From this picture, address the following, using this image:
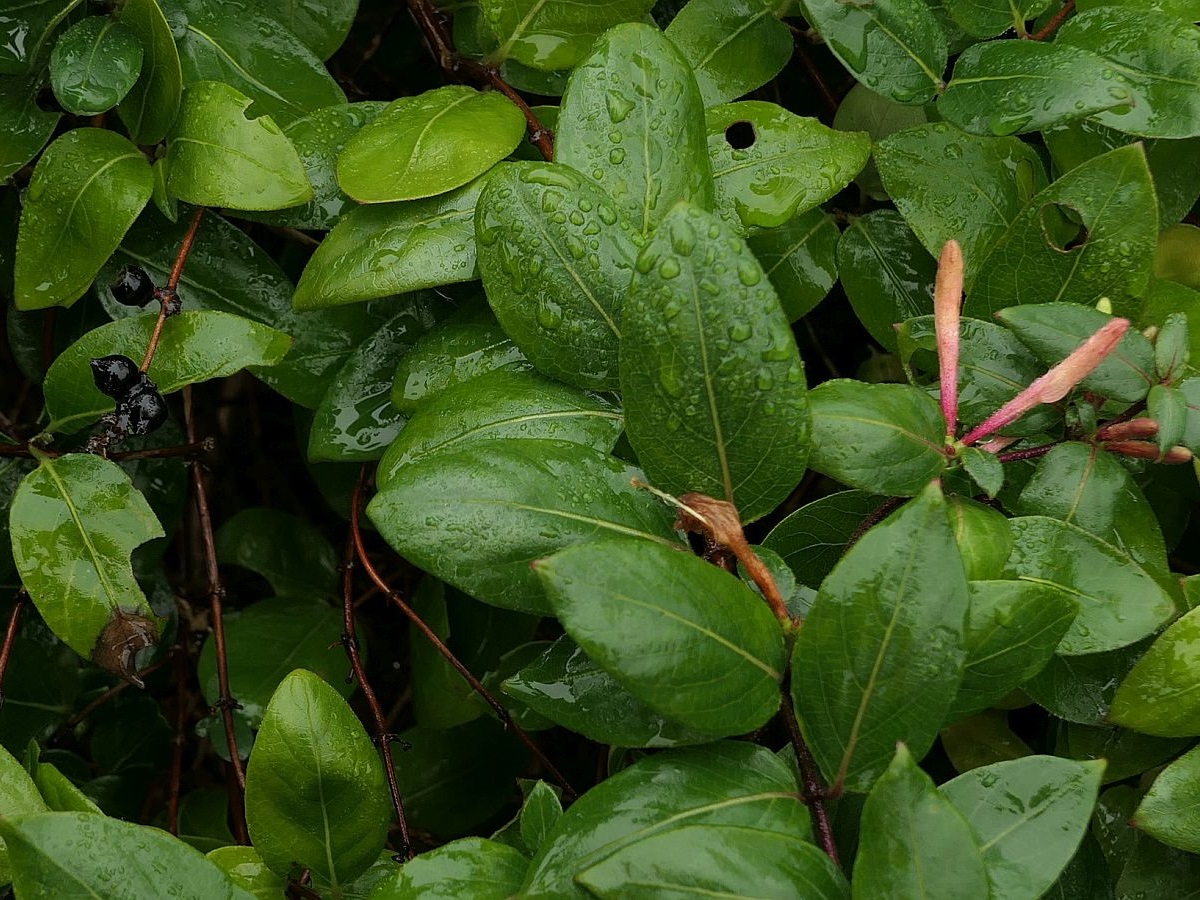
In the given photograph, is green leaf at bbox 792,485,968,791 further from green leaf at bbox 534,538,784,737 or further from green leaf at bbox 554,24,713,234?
green leaf at bbox 554,24,713,234

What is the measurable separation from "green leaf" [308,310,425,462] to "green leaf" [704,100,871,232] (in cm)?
30

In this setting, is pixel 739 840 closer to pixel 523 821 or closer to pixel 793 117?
pixel 523 821

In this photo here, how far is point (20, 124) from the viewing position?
93cm

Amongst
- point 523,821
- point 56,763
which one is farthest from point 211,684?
point 523,821

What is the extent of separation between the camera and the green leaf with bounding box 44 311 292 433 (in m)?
0.87

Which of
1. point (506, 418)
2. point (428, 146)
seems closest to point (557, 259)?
point (506, 418)

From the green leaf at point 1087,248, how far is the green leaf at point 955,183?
6 cm

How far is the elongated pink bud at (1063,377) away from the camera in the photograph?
0.66 metres

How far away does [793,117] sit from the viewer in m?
0.88

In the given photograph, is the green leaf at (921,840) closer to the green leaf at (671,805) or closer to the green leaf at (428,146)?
the green leaf at (671,805)

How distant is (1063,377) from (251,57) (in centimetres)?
74

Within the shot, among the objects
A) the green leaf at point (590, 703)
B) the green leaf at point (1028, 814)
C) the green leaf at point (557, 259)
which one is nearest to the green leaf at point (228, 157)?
the green leaf at point (557, 259)

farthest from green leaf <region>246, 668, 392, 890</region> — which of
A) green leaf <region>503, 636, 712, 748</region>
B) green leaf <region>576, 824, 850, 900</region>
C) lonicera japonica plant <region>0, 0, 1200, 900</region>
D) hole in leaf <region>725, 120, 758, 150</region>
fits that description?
hole in leaf <region>725, 120, 758, 150</region>

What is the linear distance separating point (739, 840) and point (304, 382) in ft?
1.96
